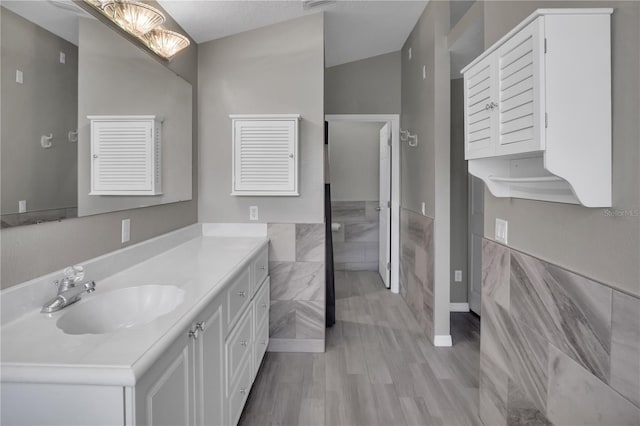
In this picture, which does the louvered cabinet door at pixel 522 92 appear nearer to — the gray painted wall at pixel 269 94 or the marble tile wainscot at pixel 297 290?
the gray painted wall at pixel 269 94

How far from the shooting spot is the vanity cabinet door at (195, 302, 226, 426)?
1.33m

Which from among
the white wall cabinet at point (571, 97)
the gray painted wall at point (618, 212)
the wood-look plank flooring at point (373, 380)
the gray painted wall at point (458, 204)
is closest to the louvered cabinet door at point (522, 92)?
the white wall cabinet at point (571, 97)

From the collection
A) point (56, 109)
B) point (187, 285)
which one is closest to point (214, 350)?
point (187, 285)

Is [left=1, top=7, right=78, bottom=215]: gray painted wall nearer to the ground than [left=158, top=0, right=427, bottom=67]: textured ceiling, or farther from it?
A: nearer to the ground

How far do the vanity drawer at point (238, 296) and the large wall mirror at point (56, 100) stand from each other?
2.27ft

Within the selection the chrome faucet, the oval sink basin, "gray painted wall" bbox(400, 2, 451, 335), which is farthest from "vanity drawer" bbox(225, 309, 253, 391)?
"gray painted wall" bbox(400, 2, 451, 335)

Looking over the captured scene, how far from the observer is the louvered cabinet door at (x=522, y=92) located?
1162 millimetres

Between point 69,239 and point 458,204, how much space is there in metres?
3.43

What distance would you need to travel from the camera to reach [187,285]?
1.54 meters

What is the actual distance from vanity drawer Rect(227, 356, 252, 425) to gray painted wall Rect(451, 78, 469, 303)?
8.47 feet

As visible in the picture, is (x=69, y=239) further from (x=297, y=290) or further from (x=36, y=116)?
(x=297, y=290)

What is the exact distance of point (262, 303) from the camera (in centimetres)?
251

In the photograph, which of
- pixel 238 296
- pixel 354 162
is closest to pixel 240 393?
pixel 238 296

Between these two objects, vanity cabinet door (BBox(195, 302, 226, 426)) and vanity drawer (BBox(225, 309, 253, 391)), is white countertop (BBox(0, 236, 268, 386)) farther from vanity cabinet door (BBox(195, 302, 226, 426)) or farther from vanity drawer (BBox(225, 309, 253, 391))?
vanity drawer (BBox(225, 309, 253, 391))
